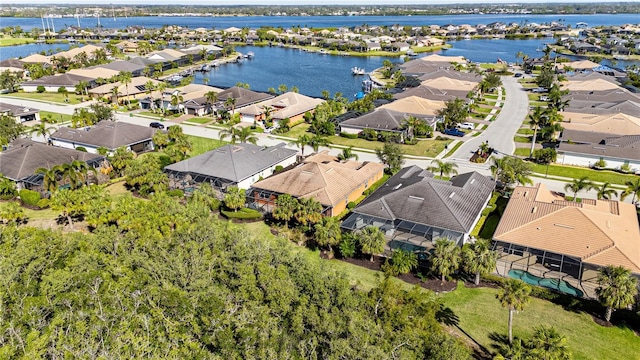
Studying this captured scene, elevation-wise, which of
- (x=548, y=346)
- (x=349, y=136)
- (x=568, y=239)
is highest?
(x=548, y=346)

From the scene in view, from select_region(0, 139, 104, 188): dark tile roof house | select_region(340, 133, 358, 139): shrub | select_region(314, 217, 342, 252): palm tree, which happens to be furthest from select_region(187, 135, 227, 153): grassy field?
select_region(314, 217, 342, 252): palm tree

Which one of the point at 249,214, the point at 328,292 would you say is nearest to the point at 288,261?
the point at 328,292

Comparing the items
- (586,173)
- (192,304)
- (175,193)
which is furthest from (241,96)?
(192,304)

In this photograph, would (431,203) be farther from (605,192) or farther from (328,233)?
(605,192)

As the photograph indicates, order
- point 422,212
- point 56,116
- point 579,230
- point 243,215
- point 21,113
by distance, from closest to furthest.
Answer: point 579,230 < point 422,212 < point 243,215 < point 21,113 < point 56,116

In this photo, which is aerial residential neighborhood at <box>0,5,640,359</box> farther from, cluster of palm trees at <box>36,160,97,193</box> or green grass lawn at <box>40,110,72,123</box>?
green grass lawn at <box>40,110,72,123</box>

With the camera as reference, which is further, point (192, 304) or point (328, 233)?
point (328, 233)
